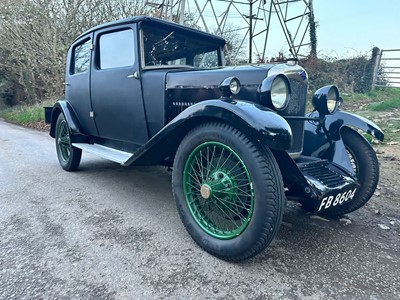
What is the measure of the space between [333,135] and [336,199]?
828 mm

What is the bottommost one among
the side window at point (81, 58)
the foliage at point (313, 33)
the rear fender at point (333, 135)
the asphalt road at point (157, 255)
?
the asphalt road at point (157, 255)

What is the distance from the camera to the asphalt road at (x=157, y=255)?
1.75 metres

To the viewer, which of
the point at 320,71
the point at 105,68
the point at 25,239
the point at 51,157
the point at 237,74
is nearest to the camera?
the point at 25,239

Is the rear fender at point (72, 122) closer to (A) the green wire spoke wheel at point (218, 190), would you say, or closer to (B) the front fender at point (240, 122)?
(B) the front fender at point (240, 122)

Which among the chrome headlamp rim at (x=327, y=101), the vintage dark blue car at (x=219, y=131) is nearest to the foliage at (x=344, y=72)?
the vintage dark blue car at (x=219, y=131)

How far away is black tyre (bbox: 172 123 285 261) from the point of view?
1.84 m

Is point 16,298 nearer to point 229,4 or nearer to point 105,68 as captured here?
point 105,68

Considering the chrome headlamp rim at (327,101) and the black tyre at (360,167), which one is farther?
the chrome headlamp rim at (327,101)

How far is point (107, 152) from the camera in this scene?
3.51 meters

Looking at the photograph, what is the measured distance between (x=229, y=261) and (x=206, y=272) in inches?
7.4

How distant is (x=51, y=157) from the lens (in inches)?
206

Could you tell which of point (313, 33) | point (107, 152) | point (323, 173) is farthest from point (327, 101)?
point (313, 33)

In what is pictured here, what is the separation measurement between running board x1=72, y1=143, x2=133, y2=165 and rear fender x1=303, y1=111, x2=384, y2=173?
1796 millimetres

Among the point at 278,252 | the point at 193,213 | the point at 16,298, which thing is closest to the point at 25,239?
the point at 16,298
